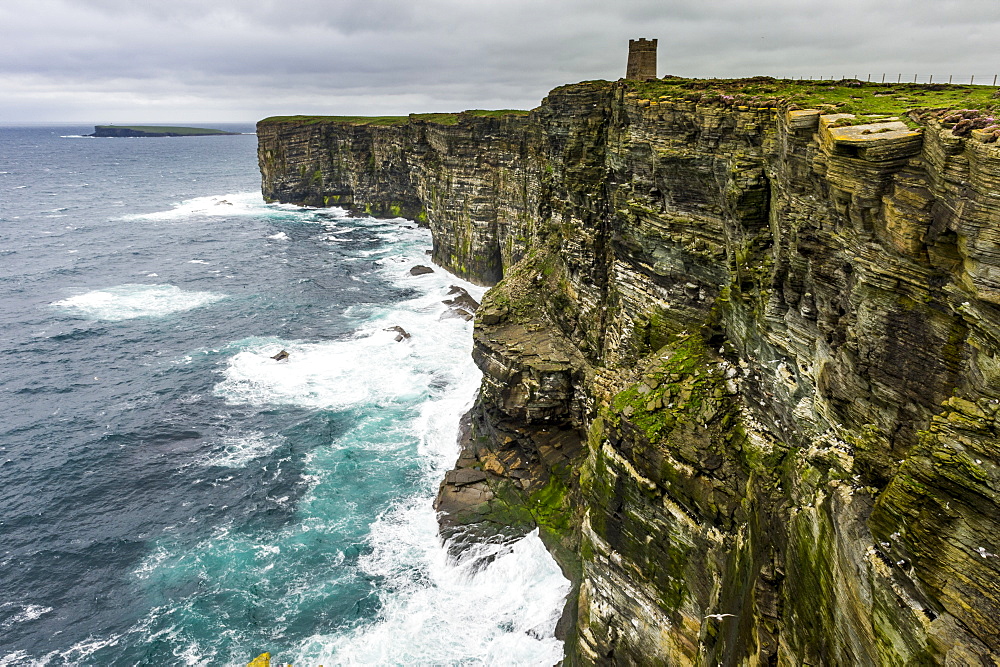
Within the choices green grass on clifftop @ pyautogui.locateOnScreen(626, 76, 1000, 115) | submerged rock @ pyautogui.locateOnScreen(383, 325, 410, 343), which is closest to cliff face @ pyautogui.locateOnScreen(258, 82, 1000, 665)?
green grass on clifftop @ pyautogui.locateOnScreen(626, 76, 1000, 115)

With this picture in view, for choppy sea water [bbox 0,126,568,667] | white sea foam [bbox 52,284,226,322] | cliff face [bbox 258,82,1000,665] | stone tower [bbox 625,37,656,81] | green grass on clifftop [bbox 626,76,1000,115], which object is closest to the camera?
cliff face [bbox 258,82,1000,665]

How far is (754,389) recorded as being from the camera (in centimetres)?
2042

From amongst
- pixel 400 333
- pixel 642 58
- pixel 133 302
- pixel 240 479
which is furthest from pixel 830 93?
pixel 133 302

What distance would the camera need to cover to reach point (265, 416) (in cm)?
4891

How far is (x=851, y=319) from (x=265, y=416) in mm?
44047

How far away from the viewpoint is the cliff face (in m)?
11.1

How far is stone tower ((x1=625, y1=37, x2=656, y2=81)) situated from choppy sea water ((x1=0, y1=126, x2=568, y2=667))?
26752 millimetres

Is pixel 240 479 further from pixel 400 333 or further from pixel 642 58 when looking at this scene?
pixel 642 58

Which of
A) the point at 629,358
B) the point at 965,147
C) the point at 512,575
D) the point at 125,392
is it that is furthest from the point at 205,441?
the point at 965,147

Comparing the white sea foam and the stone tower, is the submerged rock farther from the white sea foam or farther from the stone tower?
the stone tower

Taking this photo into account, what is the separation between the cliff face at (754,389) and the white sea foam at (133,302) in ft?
164

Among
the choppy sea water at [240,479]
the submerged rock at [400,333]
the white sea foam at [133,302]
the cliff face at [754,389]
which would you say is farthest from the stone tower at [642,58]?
the white sea foam at [133,302]

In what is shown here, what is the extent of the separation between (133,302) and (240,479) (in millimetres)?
44530

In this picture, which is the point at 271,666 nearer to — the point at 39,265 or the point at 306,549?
the point at 306,549
